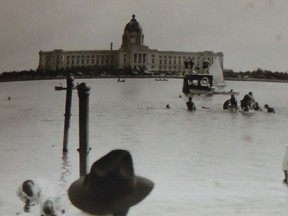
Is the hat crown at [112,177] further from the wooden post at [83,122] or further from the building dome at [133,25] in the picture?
the building dome at [133,25]

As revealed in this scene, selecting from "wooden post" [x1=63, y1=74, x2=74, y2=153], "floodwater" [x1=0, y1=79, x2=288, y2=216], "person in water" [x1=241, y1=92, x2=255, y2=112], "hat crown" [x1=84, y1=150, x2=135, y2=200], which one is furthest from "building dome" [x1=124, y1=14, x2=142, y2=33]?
"person in water" [x1=241, y1=92, x2=255, y2=112]

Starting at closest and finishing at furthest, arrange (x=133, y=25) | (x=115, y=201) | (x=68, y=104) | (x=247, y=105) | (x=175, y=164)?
(x=115, y=201) < (x=68, y=104) < (x=175, y=164) < (x=133, y=25) < (x=247, y=105)

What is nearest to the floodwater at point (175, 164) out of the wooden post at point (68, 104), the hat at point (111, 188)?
the wooden post at point (68, 104)

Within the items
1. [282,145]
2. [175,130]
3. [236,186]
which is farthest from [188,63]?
[236,186]

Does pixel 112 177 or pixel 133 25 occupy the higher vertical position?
pixel 133 25

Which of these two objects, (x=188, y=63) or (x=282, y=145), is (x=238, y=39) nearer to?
(x=282, y=145)

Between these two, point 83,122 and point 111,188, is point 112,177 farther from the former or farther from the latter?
point 83,122

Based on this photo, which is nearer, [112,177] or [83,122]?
[112,177]

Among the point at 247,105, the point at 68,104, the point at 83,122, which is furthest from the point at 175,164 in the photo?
the point at 247,105

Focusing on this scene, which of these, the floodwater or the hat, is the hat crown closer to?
the hat
